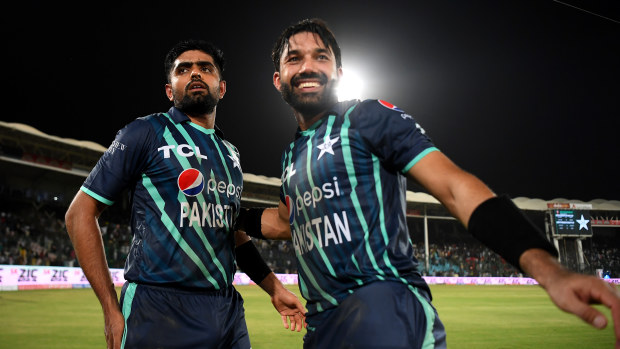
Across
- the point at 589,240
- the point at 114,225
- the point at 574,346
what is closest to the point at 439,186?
the point at 574,346

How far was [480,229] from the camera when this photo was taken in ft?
5.72

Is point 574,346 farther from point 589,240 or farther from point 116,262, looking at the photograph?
point 589,240

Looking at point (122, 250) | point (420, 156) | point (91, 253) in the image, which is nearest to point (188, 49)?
point (91, 253)

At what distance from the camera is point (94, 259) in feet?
9.12

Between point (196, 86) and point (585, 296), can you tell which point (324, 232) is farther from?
point (196, 86)

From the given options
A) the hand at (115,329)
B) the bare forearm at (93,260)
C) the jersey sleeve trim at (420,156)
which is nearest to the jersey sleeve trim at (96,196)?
the bare forearm at (93,260)

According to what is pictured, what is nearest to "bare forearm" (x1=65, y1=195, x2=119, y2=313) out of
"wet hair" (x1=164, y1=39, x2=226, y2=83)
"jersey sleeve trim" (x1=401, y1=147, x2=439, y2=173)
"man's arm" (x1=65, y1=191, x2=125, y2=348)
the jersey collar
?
"man's arm" (x1=65, y1=191, x2=125, y2=348)

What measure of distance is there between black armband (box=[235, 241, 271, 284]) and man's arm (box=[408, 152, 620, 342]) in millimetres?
1920

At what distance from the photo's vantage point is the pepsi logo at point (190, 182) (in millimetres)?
3023

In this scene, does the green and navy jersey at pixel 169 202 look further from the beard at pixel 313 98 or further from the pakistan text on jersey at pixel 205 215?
the beard at pixel 313 98

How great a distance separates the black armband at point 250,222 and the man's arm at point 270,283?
0.16 meters

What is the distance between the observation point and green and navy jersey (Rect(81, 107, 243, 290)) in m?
2.92

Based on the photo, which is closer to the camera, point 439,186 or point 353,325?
point 439,186

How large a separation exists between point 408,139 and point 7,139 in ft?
104
